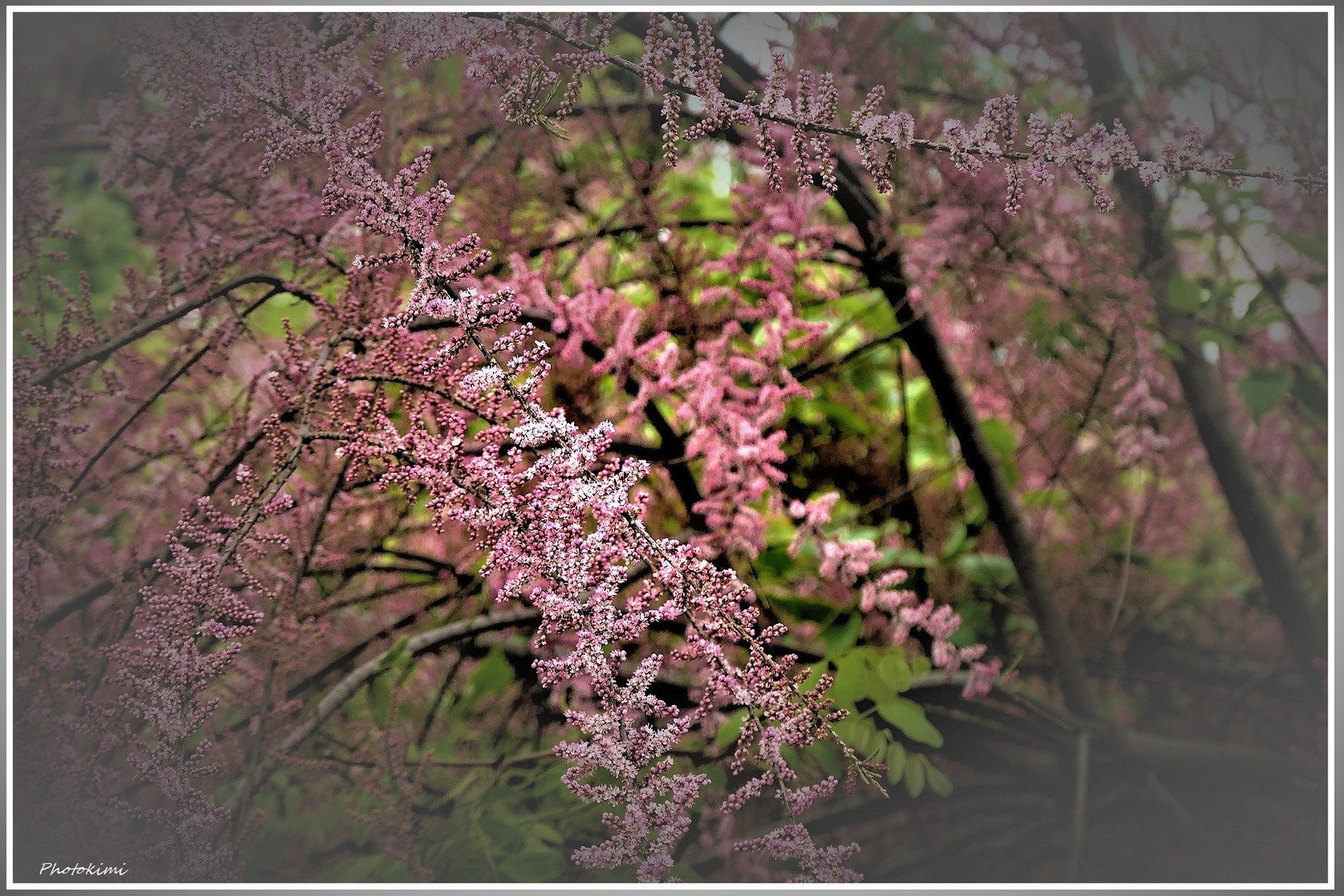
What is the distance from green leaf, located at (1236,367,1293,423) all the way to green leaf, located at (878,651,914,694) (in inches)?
20.6

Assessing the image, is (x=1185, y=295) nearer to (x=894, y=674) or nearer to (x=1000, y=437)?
(x=1000, y=437)

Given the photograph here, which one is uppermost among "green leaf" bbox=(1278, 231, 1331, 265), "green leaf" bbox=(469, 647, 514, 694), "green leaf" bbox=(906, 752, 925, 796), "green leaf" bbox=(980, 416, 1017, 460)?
"green leaf" bbox=(1278, 231, 1331, 265)

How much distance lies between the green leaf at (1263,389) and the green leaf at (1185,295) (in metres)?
0.11

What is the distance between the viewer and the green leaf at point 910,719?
0.90m

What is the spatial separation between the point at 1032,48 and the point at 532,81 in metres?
0.64

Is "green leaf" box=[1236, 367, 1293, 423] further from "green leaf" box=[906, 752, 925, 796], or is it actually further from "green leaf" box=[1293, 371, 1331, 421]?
"green leaf" box=[906, 752, 925, 796]

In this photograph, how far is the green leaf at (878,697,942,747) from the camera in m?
0.90

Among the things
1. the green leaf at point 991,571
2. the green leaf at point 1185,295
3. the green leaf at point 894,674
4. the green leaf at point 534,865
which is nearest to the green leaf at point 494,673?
the green leaf at point 534,865

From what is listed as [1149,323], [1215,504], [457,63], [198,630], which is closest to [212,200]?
[457,63]

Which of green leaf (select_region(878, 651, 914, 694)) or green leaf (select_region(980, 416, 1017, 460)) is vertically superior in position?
green leaf (select_region(980, 416, 1017, 460))

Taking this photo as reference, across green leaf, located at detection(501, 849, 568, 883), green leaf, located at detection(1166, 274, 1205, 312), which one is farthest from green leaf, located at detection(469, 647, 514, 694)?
green leaf, located at detection(1166, 274, 1205, 312)

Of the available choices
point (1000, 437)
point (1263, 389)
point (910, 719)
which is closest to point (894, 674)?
point (910, 719)

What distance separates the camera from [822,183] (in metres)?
0.94

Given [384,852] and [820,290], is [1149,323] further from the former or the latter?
[384,852]
